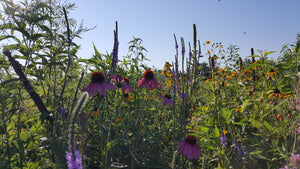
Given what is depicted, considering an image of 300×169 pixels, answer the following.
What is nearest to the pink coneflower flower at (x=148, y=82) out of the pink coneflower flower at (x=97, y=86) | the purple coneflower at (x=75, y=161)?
the pink coneflower flower at (x=97, y=86)

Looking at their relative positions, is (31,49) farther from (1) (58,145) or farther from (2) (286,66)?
(2) (286,66)

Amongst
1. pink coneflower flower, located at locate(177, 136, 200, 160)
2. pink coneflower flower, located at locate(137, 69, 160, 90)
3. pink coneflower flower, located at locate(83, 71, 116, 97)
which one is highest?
pink coneflower flower, located at locate(137, 69, 160, 90)

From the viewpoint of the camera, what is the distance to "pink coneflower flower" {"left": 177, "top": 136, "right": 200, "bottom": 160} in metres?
1.44

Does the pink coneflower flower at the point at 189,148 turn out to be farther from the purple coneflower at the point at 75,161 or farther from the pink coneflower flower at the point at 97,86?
the purple coneflower at the point at 75,161

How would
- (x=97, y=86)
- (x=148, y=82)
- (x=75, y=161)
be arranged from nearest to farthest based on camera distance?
(x=75, y=161) → (x=97, y=86) → (x=148, y=82)

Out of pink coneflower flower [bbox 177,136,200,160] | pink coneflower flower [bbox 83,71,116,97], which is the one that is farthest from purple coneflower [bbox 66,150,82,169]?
pink coneflower flower [bbox 177,136,200,160]

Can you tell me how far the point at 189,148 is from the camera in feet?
4.80

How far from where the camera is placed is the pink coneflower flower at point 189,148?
1.44m

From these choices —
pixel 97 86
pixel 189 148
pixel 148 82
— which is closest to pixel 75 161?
pixel 97 86

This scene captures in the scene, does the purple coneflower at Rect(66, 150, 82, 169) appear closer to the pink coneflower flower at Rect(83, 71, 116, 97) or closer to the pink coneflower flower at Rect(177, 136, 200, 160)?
the pink coneflower flower at Rect(83, 71, 116, 97)

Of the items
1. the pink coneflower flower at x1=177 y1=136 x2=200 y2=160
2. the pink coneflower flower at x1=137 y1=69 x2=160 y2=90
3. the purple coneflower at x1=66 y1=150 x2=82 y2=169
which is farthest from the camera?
the pink coneflower flower at x1=137 y1=69 x2=160 y2=90

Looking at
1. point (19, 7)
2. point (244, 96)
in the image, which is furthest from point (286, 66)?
point (19, 7)

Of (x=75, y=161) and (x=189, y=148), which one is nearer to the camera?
(x=75, y=161)

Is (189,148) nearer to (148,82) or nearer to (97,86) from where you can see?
(97,86)
